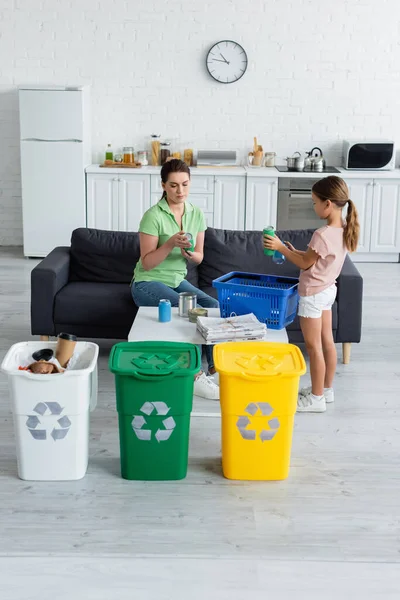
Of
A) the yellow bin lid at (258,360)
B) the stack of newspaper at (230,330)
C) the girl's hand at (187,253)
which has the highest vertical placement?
the girl's hand at (187,253)

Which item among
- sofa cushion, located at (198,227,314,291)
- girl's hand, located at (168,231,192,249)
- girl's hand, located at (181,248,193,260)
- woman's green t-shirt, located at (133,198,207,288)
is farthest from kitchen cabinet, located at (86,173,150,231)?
girl's hand, located at (168,231,192,249)

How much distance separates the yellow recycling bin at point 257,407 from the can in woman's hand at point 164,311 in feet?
1.91

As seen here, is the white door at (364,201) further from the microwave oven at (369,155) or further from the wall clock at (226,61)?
the wall clock at (226,61)

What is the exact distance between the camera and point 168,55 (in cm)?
845

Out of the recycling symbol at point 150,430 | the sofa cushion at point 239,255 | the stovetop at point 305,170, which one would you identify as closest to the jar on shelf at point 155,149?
the stovetop at point 305,170

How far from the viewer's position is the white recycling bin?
11.9 ft

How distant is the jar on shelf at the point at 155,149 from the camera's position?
27.8 ft

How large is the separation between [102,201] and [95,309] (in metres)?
3.12

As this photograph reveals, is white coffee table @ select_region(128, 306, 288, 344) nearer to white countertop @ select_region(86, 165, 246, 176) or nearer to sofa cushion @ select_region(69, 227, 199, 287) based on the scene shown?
sofa cushion @ select_region(69, 227, 199, 287)

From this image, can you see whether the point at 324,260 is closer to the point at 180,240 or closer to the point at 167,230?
the point at 180,240

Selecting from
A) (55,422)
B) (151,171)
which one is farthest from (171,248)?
(151,171)

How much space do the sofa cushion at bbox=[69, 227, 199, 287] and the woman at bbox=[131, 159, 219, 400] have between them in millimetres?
626

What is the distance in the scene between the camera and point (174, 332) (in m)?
4.27

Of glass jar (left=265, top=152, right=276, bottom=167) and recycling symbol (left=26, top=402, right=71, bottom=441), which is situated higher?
glass jar (left=265, top=152, right=276, bottom=167)
